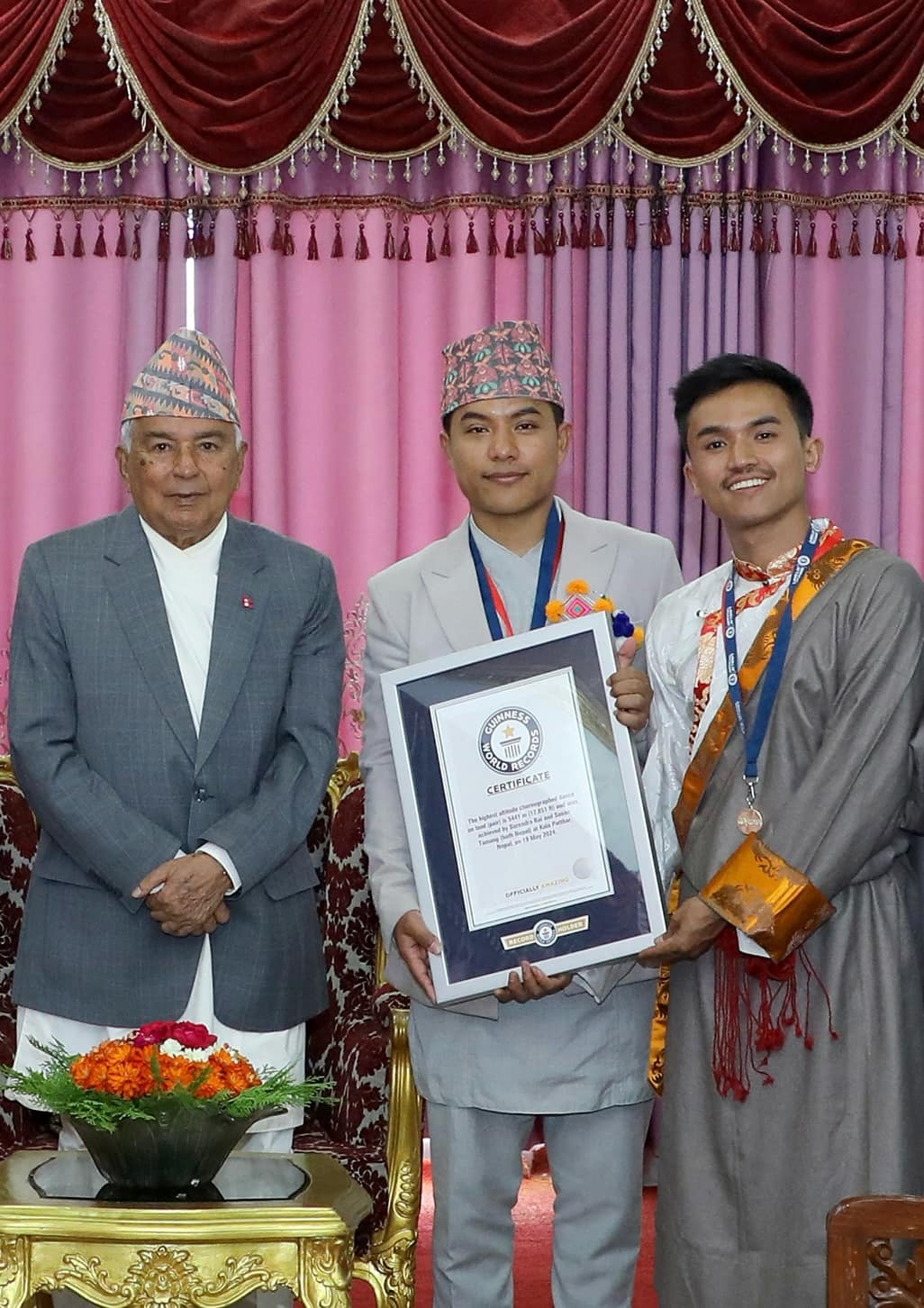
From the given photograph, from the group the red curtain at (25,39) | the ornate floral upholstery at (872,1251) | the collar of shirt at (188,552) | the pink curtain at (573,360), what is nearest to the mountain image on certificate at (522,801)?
the collar of shirt at (188,552)

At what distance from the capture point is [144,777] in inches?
123

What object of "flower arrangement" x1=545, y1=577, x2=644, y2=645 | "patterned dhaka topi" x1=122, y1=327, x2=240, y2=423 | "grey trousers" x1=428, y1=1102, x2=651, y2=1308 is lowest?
"grey trousers" x1=428, y1=1102, x2=651, y2=1308

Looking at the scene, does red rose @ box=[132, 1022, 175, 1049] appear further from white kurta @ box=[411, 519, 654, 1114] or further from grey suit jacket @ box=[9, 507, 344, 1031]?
white kurta @ box=[411, 519, 654, 1114]

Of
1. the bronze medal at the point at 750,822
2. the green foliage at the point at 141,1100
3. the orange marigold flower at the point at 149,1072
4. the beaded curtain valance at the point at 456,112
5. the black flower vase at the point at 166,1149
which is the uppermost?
the beaded curtain valance at the point at 456,112

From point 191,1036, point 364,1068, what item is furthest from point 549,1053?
point 191,1036

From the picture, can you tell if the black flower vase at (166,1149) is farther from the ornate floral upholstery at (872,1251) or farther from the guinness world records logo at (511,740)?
the ornate floral upholstery at (872,1251)

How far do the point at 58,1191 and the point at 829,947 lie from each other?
4.14ft

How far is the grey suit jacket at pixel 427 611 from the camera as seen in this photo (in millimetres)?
3064

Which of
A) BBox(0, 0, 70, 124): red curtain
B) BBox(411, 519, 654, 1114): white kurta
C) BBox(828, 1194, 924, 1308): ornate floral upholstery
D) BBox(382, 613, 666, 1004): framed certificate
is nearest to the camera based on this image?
BBox(828, 1194, 924, 1308): ornate floral upholstery

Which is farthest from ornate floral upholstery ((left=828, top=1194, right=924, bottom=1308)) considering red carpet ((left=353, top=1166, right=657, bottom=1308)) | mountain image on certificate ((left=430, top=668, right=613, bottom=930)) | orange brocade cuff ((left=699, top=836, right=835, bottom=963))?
red carpet ((left=353, top=1166, right=657, bottom=1308))

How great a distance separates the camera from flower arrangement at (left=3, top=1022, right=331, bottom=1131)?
2.52 m

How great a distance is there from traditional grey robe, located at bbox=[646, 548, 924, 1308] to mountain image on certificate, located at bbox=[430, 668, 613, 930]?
19 cm

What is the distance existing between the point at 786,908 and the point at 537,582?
0.80m

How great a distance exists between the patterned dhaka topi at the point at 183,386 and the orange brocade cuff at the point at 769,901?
1328mm
